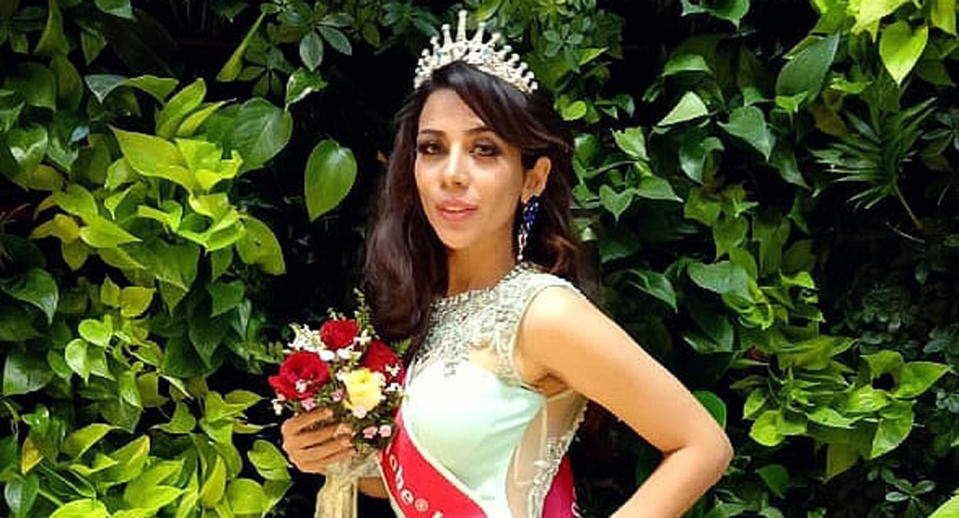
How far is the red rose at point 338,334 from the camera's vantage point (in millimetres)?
1489

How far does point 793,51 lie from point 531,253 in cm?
48

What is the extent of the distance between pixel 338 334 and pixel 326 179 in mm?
327

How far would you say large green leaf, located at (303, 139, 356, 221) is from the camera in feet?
5.73

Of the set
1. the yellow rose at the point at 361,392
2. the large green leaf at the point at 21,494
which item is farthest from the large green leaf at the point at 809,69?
the large green leaf at the point at 21,494

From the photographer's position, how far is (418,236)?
1.67m

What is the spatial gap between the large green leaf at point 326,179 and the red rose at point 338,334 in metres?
0.29

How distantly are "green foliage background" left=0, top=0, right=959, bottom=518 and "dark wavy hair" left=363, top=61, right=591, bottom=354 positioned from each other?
3.9 inches

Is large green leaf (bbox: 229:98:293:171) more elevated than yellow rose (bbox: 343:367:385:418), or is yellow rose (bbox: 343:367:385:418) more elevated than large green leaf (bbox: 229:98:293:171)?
large green leaf (bbox: 229:98:293:171)

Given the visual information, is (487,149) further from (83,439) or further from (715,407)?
(83,439)

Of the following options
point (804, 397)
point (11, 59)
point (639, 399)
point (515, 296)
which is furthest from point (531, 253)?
point (11, 59)

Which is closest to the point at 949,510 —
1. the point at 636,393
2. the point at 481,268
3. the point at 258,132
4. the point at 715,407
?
the point at 715,407

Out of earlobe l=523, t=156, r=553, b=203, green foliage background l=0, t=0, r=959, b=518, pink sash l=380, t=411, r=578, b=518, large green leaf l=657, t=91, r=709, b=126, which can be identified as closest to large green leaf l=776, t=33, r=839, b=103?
green foliage background l=0, t=0, r=959, b=518

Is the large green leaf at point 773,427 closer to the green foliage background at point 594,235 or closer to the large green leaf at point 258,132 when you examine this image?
the green foliage background at point 594,235

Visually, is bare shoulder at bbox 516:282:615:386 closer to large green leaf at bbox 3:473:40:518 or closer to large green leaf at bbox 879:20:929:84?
large green leaf at bbox 879:20:929:84
